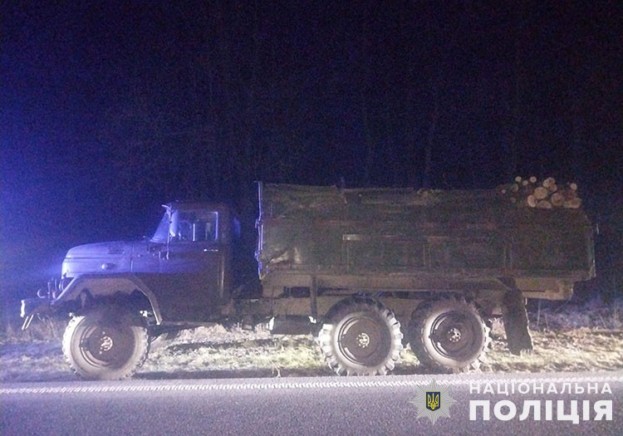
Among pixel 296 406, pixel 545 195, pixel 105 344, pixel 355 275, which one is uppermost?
pixel 545 195

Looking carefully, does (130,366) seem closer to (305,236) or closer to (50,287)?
(50,287)


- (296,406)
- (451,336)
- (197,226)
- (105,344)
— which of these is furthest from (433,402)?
(105,344)

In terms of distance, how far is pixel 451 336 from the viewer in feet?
29.6

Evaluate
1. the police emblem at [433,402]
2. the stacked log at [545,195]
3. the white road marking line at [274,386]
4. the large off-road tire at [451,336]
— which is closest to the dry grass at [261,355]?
the large off-road tire at [451,336]

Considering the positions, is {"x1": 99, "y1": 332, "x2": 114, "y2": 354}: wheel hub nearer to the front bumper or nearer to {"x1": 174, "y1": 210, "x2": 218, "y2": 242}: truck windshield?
the front bumper

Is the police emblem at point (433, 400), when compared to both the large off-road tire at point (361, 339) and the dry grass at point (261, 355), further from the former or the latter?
the dry grass at point (261, 355)

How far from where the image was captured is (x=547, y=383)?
7816 mm

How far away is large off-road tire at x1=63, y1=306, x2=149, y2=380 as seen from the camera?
28.6 ft

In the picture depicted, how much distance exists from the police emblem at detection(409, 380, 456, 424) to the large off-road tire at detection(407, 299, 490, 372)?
50.3 inches

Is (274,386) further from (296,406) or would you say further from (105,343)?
(105,343)

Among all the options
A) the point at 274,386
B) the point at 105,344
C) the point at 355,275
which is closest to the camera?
the point at 274,386

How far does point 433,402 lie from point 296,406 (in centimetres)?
152

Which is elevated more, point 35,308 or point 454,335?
point 35,308

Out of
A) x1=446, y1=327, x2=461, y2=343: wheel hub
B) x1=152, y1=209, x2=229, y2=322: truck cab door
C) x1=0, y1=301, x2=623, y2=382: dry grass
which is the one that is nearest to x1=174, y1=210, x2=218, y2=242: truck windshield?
x1=152, y1=209, x2=229, y2=322: truck cab door
